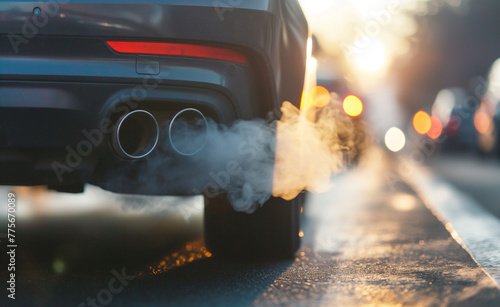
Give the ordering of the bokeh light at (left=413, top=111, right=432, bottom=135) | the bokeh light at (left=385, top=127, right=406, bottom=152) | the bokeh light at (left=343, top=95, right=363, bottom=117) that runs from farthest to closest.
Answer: the bokeh light at (left=413, top=111, right=432, bottom=135) → the bokeh light at (left=385, top=127, right=406, bottom=152) → the bokeh light at (left=343, top=95, right=363, bottom=117)

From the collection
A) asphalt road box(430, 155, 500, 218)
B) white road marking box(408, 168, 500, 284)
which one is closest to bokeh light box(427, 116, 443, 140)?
asphalt road box(430, 155, 500, 218)

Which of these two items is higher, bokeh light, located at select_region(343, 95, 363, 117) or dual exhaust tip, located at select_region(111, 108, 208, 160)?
bokeh light, located at select_region(343, 95, 363, 117)

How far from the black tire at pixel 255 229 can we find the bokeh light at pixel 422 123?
51.3 ft

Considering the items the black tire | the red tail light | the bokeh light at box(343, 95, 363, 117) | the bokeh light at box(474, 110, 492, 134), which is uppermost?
the red tail light

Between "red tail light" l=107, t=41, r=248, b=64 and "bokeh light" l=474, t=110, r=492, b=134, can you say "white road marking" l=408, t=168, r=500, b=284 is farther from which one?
"bokeh light" l=474, t=110, r=492, b=134

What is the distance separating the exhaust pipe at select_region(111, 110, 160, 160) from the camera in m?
2.75

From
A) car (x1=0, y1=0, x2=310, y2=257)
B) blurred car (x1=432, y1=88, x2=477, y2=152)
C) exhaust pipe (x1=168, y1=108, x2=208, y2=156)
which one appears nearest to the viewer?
car (x1=0, y1=0, x2=310, y2=257)

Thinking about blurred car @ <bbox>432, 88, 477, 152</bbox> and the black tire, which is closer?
the black tire

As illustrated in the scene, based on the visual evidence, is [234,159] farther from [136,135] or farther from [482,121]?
[482,121]

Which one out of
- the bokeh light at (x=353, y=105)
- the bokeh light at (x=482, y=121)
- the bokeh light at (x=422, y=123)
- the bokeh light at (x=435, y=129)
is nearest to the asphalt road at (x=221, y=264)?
the bokeh light at (x=353, y=105)

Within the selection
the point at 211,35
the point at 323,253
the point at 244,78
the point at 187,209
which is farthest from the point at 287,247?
the point at 187,209

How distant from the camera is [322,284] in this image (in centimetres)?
308

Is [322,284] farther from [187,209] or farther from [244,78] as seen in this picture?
[187,209]

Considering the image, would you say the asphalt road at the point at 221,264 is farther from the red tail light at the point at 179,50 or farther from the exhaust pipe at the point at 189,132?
the red tail light at the point at 179,50
